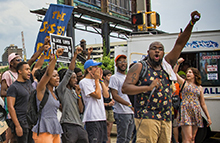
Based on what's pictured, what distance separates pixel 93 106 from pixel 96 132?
0.50 meters

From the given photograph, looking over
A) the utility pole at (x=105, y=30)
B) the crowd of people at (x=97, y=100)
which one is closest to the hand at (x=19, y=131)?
the crowd of people at (x=97, y=100)

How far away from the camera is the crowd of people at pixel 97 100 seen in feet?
14.0

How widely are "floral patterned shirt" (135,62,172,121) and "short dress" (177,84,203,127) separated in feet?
10.1

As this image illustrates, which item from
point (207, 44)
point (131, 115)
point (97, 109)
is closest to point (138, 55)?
point (207, 44)

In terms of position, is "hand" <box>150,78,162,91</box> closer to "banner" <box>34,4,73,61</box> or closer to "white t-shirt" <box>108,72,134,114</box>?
"white t-shirt" <box>108,72,134,114</box>

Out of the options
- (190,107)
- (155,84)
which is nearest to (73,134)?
(155,84)

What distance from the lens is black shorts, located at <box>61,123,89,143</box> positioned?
17.0ft

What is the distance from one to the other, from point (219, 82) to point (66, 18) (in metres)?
5.24

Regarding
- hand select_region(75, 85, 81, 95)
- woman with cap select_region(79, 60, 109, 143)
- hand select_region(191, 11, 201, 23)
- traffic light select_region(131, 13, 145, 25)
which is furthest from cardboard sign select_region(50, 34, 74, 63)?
hand select_region(191, 11, 201, 23)

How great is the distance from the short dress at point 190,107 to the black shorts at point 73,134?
280cm

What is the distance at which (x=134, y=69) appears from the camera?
4336 mm

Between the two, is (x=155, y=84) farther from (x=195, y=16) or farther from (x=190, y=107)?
(x=190, y=107)

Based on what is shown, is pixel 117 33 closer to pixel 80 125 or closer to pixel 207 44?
pixel 207 44

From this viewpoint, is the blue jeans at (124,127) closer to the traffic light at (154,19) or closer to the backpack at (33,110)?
the backpack at (33,110)
